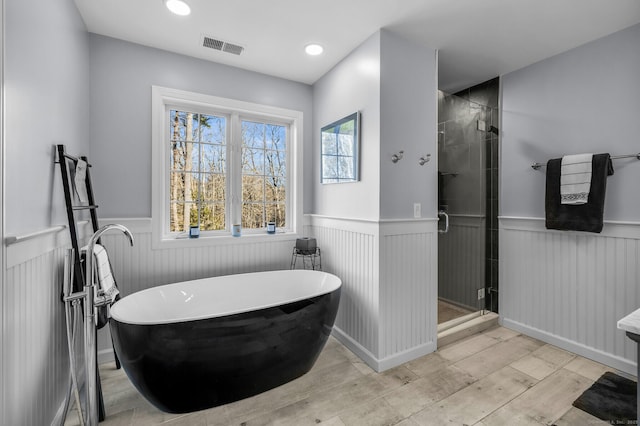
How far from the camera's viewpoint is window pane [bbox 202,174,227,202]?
2789mm

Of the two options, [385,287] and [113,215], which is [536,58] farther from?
[113,215]

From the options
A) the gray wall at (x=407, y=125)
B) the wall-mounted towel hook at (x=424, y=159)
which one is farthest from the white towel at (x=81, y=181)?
the wall-mounted towel hook at (x=424, y=159)

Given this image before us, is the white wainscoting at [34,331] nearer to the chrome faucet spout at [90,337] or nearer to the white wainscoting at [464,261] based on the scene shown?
the chrome faucet spout at [90,337]

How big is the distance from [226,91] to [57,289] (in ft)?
6.48

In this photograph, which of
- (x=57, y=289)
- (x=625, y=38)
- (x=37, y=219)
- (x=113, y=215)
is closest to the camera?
(x=37, y=219)

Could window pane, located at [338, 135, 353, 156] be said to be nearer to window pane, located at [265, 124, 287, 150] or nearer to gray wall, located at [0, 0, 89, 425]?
window pane, located at [265, 124, 287, 150]

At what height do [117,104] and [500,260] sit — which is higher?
[117,104]

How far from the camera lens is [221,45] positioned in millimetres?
2395

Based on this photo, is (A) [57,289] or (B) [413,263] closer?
(A) [57,289]

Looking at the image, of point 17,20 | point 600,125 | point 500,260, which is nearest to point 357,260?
point 500,260

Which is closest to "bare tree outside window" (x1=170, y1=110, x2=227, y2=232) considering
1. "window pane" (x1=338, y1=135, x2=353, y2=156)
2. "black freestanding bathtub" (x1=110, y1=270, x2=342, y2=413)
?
"black freestanding bathtub" (x1=110, y1=270, x2=342, y2=413)

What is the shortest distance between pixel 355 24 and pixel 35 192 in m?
2.16

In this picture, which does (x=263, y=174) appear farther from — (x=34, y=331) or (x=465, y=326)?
(x=465, y=326)

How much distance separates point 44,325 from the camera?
151 centimetres
